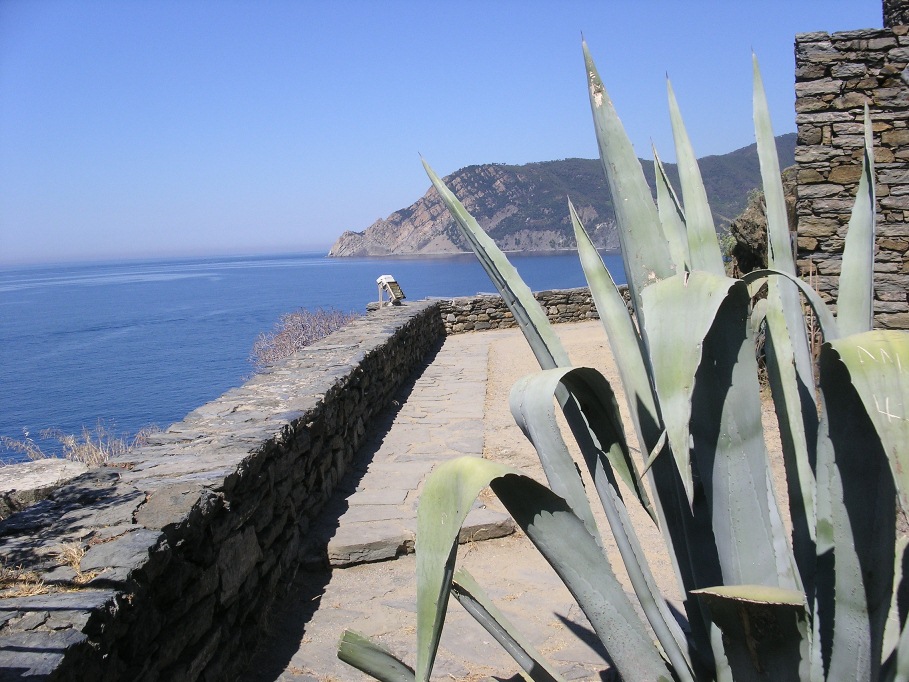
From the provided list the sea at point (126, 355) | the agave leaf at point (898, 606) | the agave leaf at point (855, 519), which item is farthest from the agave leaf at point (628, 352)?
the sea at point (126, 355)

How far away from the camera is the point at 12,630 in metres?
1.75

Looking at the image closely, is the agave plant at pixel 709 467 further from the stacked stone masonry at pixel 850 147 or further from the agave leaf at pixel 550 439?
the stacked stone masonry at pixel 850 147

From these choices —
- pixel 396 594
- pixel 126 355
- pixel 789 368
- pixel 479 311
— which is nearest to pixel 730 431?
pixel 789 368

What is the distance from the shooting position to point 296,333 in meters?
18.3

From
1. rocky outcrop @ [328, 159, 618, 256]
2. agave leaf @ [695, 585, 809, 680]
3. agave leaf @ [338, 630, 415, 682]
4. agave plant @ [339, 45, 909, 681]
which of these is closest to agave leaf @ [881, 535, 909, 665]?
agave plant @ [339, 45, 909, 681]

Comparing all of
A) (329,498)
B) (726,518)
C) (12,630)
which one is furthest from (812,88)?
(12,630)

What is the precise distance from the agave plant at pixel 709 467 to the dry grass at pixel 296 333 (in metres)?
15.1

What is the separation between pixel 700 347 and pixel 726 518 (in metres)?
0.39

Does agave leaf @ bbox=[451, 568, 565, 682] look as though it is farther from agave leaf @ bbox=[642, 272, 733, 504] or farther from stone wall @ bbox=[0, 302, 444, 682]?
stone wall @ bbox=[0, 302, 444, 682]

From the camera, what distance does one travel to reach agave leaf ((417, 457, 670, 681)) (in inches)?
53.9

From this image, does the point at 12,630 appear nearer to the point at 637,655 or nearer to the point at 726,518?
the point at 637,655

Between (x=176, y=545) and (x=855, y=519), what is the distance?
192cm

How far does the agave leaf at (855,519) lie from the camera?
4.13 feet

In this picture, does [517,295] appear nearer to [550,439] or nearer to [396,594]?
[550,439]
